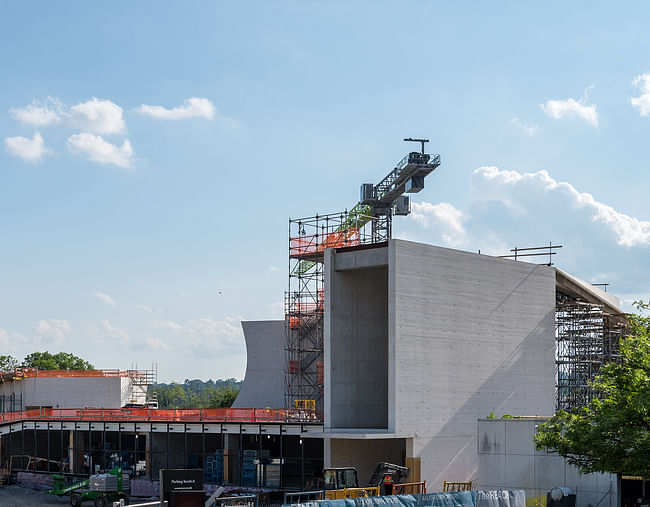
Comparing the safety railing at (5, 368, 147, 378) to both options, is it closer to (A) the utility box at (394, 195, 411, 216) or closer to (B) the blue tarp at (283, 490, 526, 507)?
(A) the utility box at (394, 195, 411, 216)

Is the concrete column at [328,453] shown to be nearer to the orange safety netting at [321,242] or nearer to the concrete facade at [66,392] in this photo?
the orange safety netting at [321,242]

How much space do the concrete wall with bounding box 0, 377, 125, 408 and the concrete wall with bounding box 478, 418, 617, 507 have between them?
4594cm

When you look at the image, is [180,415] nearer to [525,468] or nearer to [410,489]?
[410,489]

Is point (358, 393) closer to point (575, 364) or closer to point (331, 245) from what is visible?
point (331, 245)

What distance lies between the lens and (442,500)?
2870 cm

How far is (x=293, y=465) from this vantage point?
53.4m

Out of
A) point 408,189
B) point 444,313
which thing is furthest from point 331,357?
point 408,189

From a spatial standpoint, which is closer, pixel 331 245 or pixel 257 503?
pixel 257 503

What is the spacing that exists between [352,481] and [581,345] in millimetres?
27534

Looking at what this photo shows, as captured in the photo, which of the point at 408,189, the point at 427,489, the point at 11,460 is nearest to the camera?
the point at 427,489

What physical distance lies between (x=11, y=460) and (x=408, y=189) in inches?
1421

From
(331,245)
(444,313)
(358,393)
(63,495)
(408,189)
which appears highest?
(408,189)

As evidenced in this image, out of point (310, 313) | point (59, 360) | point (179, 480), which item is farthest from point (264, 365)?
point (59, 360)

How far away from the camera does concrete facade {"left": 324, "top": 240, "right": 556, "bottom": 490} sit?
43.9m
